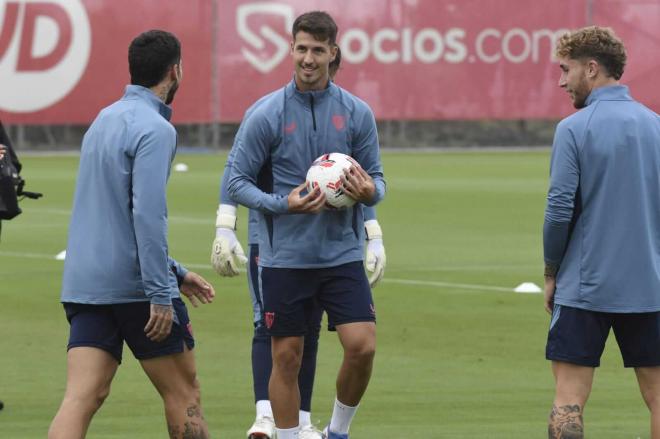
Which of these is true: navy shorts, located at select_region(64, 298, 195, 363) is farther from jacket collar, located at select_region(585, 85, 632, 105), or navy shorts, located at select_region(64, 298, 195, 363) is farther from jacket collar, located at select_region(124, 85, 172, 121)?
jacket collar, located at select_region(585, 85, 632, 105)

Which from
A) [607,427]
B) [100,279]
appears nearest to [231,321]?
[607,427]

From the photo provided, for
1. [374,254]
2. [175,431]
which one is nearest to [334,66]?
[374,254]

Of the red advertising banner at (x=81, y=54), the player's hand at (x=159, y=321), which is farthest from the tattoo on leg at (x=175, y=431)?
the red advertising banner at (x=81, y=54)

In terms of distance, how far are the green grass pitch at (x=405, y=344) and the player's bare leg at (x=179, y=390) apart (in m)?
1.93

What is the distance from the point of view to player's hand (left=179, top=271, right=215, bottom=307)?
7891 millimetres

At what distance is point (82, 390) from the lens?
7285 millimetres

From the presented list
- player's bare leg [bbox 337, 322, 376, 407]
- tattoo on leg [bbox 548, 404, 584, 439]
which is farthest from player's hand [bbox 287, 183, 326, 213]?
tattoo on leg [bbox 548, 404, 584, 439]

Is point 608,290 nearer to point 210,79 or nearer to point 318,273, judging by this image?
point 318,273

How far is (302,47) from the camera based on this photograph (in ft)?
28.3

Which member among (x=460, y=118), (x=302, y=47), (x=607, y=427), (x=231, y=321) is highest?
(x=302, y=47)

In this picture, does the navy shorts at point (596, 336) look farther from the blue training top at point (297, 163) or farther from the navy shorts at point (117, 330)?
the navy shorts at point (117, 330)

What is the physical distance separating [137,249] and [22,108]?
26740 millimetres

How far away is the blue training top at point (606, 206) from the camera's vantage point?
7430 millimetres

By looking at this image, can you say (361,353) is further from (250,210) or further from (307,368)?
(250,210)
